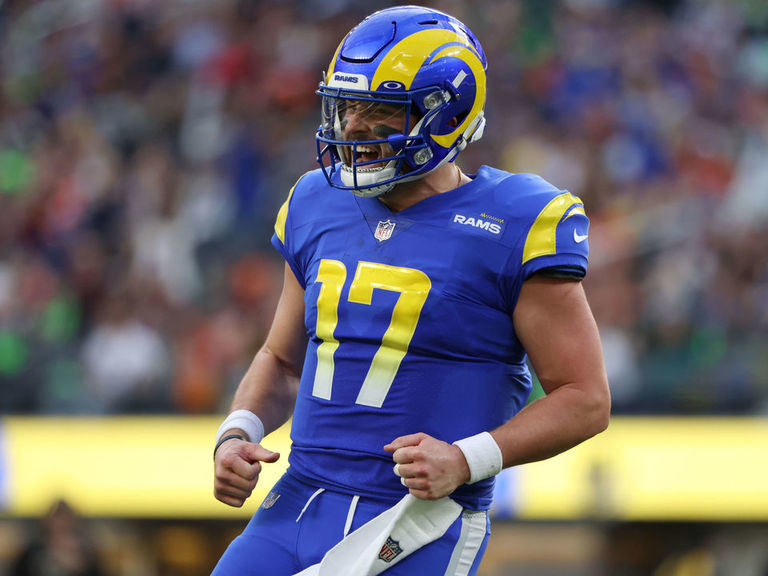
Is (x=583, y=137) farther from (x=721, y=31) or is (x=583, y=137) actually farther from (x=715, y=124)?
(x=721, y=31)

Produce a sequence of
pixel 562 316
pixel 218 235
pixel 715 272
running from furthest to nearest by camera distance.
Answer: pixel 218 235
pixel 715 272
pixel 562 316

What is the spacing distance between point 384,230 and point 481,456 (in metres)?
0.59

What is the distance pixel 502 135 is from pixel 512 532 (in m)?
4.09

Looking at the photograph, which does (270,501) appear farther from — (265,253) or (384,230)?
(265,253)

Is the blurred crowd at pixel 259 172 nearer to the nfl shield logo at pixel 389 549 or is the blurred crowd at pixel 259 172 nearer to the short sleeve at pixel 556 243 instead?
the short sleeve at pixel 556 243

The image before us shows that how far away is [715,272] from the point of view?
8.21m

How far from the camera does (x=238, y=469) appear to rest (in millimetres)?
2658

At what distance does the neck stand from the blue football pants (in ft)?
2.34

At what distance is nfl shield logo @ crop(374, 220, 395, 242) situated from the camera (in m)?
2.73

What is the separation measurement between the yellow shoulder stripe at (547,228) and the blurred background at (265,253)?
12.7 feet

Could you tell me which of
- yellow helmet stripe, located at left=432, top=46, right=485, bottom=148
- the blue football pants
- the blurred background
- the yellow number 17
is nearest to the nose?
yellow helmet stripe, located at left=432, top=46, right=485, bottom=148

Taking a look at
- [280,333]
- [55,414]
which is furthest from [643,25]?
[280,333]

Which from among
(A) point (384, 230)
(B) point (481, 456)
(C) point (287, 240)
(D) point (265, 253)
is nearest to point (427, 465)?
(B) point (481, 456)

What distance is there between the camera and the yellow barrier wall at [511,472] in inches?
251
